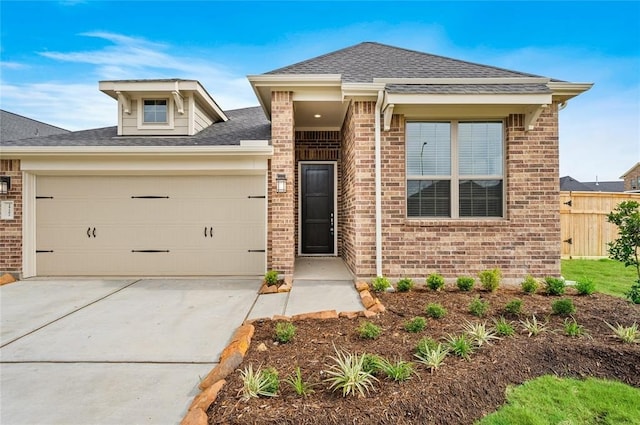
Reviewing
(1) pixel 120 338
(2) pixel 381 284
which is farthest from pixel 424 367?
(1) pixel 120 338

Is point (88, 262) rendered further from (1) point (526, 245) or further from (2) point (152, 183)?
(1) point (526, 245)

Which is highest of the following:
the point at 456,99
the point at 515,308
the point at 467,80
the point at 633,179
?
the point at 633,179

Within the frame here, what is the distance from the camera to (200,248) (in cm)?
678

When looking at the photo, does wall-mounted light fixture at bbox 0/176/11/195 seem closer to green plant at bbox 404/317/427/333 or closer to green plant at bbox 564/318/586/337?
green plant at bbox 404/317/427/333

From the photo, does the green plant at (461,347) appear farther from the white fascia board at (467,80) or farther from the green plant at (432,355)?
the white fascia board at (467,80)

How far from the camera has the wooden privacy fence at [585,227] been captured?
8.82m

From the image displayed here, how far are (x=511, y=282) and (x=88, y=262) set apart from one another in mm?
8312

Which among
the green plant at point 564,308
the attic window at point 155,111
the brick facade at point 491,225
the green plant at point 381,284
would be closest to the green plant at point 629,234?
the green plant at point 564,308

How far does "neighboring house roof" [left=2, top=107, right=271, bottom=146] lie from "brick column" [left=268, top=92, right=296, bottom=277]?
3.63ft

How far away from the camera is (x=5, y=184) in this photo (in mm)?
6566

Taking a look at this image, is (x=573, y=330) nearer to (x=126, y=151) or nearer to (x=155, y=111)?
(x=126, y=151)

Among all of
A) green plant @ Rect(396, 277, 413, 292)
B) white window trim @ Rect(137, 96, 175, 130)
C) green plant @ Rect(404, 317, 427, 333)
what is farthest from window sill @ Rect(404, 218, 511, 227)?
white window trim @ Rect(137, 96, 175, 130)

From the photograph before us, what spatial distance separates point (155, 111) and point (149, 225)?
120 inches

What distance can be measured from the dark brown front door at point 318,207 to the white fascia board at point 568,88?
188 inches
